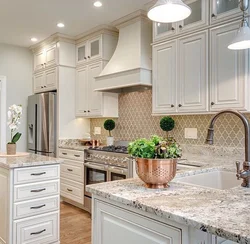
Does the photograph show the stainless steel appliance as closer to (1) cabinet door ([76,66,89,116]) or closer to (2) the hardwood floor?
(2) the hardwood floor

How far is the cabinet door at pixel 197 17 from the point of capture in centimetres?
281

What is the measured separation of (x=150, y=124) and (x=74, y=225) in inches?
67.8

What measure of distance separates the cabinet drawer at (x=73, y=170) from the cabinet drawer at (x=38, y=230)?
1.34m

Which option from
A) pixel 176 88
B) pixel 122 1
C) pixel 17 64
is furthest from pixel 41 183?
pixel 17 64

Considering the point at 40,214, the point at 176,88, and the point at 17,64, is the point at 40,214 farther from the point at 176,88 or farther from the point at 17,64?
the point at 17,64

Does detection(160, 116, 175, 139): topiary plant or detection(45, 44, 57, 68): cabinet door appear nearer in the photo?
detection(160, 116, 175, 139): topiary plant

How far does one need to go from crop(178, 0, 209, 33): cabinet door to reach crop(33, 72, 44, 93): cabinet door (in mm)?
2925

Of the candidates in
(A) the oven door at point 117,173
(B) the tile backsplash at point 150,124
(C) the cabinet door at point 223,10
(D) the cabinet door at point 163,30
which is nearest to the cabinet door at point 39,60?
(B) the tile backsplash at point 150,124

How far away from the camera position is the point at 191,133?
3.29 metres

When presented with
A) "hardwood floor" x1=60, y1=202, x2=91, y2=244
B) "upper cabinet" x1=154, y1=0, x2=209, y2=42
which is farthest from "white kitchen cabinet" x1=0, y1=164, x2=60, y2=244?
"upper cabinet" x1=154, y1=0, x2=209, y2=42

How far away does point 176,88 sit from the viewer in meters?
3.07

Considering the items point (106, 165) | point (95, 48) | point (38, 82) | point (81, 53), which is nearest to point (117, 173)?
point (106, 165)

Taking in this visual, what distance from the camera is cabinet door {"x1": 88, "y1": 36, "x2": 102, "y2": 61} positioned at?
4.20m

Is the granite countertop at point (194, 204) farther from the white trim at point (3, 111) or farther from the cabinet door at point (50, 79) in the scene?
the white trim at point (3, 111)
